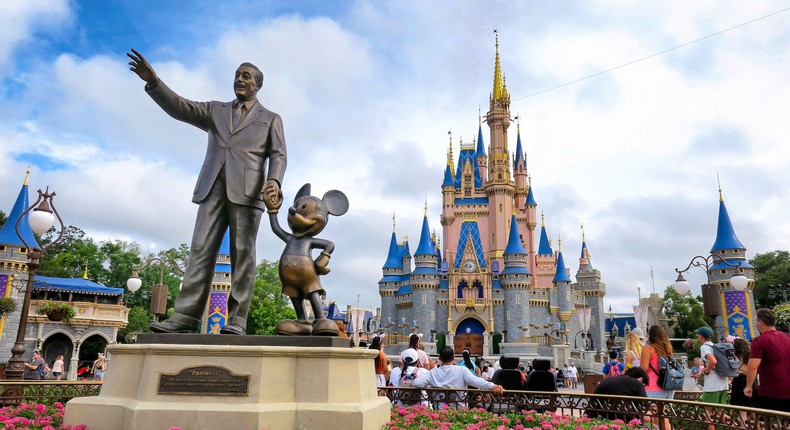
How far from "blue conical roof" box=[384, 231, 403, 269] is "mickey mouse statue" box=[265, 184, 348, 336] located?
1921 inches

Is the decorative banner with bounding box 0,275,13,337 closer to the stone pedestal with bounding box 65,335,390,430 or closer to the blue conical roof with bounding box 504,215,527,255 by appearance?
the stone pedestal with bounding box 65,335,390,430

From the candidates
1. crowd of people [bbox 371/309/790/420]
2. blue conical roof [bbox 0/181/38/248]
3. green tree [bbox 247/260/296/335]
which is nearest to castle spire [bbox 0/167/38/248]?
blue conical roof [bbox 0/181/38/248]

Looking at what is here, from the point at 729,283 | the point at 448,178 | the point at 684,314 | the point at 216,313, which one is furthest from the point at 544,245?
the point at 216,313

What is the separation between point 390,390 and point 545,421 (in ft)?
7.05

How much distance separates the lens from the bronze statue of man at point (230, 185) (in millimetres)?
4957

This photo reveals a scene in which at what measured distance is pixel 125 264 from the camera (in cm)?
4566

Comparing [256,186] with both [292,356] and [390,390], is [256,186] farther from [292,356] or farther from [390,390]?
[390,390]

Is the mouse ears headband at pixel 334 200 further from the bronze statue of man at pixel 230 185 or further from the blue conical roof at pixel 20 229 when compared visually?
the blue conical roof at pixel 20 229

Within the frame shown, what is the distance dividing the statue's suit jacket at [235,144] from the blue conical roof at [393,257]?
48617 millimetres

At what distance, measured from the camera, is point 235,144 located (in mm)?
5195

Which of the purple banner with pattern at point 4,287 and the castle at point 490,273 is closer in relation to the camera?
the purple banner with pattern at point 4,287

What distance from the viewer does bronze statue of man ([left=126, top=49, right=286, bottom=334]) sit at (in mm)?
4957

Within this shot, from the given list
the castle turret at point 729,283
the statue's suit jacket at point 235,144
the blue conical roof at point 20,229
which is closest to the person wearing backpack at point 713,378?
the statue's suit jacket at point 235,144

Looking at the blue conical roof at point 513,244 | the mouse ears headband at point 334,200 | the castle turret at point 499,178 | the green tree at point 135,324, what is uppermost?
the castle turret at point 499,178
